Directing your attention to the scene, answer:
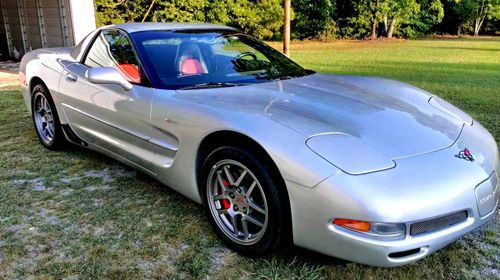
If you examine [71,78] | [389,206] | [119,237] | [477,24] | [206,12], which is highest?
[206,12]

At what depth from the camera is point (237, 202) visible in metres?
2.50

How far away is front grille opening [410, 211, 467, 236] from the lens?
1.96 metres

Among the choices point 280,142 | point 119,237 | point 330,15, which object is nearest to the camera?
point 280,142

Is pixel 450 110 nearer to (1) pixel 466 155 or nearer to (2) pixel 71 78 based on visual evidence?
(1) pixel 466 155

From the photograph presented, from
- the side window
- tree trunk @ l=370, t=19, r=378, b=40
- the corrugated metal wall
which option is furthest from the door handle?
tree trunk @ l=370, t=19, r=378, b=40

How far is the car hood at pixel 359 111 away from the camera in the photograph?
89.4 inches

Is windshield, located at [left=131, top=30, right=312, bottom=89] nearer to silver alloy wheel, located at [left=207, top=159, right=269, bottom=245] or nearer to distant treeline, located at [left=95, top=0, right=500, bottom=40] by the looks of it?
silver alloy wheel, located at [left=207, top=159, right=269, bottom=245]

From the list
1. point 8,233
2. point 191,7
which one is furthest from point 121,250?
point 191,7

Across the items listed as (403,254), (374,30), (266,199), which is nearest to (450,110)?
(403,254)

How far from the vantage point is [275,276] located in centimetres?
228

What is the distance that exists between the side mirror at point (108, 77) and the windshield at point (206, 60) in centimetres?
19

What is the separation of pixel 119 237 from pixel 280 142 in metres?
1.24

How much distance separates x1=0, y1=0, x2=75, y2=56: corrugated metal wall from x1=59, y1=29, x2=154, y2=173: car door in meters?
7.11

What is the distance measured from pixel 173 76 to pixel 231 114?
0.81 m
